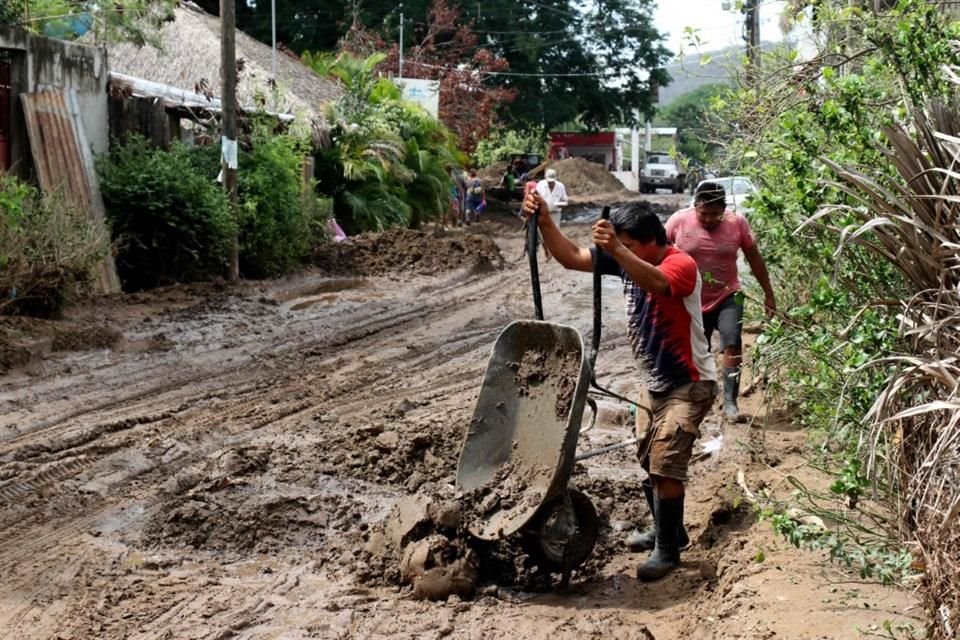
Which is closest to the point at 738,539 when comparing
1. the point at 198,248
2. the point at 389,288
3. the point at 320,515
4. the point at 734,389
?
the point at 320,515

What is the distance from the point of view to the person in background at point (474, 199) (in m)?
31.1

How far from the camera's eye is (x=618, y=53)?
46.5 meters

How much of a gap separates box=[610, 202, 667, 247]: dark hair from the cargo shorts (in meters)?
0.73

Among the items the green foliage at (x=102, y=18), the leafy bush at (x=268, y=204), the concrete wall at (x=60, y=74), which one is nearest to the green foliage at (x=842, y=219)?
the concrete wall at (x=60, y=74)

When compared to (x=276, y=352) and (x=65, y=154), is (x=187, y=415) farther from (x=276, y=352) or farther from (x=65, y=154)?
(x=65, y=154)

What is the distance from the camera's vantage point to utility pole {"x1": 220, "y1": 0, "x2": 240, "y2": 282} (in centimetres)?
1517

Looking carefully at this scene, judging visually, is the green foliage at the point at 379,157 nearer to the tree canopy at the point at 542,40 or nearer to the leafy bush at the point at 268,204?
the leafy bush at the point at 268,204

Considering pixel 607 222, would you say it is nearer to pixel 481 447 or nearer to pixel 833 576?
pixel 481 447

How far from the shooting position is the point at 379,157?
22547 millimetres

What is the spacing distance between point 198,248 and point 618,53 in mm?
34329

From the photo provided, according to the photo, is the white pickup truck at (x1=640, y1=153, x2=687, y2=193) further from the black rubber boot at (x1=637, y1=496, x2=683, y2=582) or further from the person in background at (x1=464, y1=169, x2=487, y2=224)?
the black rubber boot at (x1=637, y1=496, x2=683, y2=582)

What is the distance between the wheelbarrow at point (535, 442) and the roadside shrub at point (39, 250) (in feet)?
20.1

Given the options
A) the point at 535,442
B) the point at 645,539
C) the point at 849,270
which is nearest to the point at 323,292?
the point at 645,539

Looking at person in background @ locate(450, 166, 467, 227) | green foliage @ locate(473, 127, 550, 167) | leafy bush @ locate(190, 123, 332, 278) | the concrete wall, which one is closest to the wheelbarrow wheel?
the concrete wall
